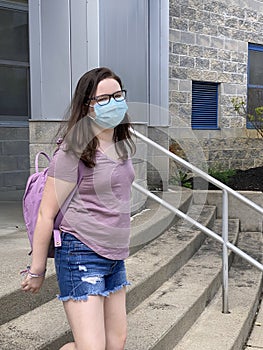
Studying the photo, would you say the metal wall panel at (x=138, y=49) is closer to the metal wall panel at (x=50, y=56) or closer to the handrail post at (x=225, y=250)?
the metal wall panel at (x=50, y=56)

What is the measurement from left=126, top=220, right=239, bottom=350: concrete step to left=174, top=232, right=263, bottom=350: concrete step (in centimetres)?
6

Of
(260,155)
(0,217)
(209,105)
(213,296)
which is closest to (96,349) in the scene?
(213,296)

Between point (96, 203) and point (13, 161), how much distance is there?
530 centimetres

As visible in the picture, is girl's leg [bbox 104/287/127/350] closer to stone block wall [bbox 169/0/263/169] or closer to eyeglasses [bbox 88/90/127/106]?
eyeglasses [bbox 88/90/127/106]

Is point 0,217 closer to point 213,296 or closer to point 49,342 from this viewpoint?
point 213,296

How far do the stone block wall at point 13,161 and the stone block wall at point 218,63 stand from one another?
216 cm

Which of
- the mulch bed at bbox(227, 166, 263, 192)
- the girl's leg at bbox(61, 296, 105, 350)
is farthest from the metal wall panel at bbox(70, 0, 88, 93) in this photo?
the mulch bed at bbox(227, 166, 263, 192)

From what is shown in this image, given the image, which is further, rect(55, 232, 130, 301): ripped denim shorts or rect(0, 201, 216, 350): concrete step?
rect(0, 201, 216, 350): concrete step

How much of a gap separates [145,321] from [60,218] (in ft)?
5.01

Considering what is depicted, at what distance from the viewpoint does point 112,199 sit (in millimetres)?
2055

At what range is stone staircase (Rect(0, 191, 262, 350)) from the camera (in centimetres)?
278

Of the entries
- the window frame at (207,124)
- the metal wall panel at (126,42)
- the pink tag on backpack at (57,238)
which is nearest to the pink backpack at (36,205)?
the pink tag on backpack at (57,238)

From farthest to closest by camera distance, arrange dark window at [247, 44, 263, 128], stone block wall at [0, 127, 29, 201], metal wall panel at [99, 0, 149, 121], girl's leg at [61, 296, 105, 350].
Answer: dark window at [247, 44, 263, 128], stone block wall at [0, 127, 29, 201], metal wall panel at [99, 0, 149, 121], girl's leg at [61, 296, 105, 350]

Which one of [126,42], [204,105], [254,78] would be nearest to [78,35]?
[126,42]
